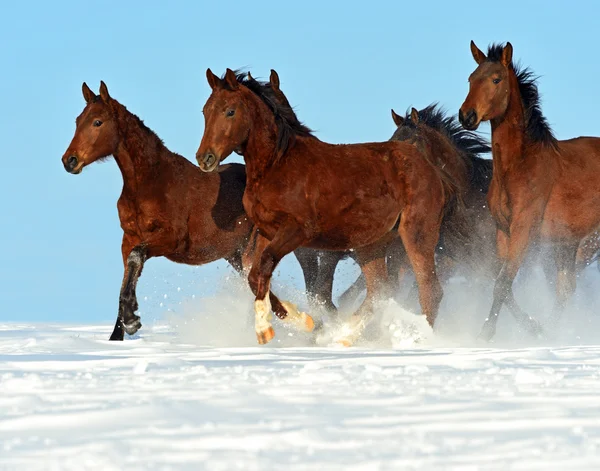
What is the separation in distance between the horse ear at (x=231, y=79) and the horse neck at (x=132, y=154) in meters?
1.45

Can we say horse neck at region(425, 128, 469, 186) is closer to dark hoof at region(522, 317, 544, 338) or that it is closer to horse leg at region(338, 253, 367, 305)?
horse leg at region(338, 253, 367, 305)

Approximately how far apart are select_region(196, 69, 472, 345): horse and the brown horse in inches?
31.0

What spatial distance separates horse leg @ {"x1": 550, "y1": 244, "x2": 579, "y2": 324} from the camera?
9.91 m

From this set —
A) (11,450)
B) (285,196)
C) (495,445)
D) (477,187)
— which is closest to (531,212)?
(477,187)

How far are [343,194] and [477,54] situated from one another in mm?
2294

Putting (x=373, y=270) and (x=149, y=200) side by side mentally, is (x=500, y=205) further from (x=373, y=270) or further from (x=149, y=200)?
(x=149, y=200)

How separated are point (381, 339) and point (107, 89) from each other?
339 centimetres

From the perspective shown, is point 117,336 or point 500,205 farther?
point 500,205

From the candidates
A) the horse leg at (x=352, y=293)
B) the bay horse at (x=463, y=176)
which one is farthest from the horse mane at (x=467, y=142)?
the horse leg at (x=352, y=293)

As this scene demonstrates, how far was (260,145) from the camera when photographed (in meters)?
7.63

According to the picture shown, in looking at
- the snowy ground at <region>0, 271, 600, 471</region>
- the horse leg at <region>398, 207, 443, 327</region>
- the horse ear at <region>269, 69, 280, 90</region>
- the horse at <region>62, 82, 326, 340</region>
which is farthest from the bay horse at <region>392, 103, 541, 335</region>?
the snowy ground at <region>0, 271, 600, 471</region>

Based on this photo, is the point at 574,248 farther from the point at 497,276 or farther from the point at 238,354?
the point at 238,354

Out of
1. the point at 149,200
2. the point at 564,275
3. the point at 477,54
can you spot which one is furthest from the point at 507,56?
the point at 149,200

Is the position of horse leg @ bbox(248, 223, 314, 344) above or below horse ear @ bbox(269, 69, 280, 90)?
below
